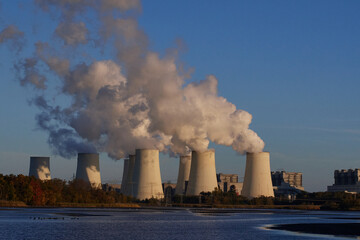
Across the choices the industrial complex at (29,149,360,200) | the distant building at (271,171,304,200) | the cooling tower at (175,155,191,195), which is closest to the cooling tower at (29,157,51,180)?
the industrial complex at (29,149,360,200)

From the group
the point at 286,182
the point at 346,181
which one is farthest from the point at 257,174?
the point at 346,181

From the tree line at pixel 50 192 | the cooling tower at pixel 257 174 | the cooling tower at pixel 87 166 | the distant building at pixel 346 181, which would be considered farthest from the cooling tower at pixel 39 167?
the distant building at pixel 346 181

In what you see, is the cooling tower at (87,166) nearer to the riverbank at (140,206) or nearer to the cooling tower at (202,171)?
the riverbank at (140,206)

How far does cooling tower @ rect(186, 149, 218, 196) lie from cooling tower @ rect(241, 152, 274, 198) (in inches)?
161

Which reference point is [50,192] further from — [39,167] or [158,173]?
[158,173]

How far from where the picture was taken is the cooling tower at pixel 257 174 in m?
67.1

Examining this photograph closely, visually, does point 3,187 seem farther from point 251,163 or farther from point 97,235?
point 97,235

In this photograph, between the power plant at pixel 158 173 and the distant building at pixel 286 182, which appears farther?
the distant building at pixel 286 182

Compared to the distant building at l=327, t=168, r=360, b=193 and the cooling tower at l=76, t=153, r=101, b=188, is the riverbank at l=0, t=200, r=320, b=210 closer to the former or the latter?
the cooling tower at l=76, t=153, r=101, b=188

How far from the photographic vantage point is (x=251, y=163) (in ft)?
222

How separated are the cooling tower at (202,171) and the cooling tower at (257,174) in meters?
4.08

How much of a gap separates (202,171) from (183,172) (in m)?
13.3

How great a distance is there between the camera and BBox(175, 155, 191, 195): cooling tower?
271 ft

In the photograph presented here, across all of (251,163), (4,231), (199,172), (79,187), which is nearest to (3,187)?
(79,187)
